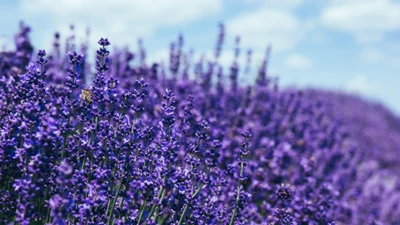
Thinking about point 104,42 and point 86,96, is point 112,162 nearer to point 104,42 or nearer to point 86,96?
point 86,96

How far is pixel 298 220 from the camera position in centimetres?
700

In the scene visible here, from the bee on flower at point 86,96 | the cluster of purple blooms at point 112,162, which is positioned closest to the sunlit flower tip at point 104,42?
the cluster of purple blooms at point 112,162

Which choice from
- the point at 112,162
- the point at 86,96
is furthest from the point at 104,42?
the point at 112,162

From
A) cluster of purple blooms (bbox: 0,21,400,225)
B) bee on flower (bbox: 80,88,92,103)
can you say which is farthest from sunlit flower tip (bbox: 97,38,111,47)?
bee on flower (bbox: 80,88,92,103)

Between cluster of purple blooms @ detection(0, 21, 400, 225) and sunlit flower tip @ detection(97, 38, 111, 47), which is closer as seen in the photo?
cluster of purple blooms @ detection(0, 21, 400, 225)

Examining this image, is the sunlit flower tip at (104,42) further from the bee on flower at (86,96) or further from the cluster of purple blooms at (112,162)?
the bee on flower at (86,96)

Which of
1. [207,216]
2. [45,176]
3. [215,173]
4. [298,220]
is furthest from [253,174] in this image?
[45,176]

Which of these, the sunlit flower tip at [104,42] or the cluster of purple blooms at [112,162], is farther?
the sunlit flower tip at [104,42]

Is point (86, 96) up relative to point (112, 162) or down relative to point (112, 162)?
up

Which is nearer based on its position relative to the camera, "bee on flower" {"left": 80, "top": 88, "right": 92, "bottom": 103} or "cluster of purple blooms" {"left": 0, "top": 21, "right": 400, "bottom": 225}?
"cluster of purple blooms" {"left": 0, "top": 21, "right": 400, "bottom": 225}

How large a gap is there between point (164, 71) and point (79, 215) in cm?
1032

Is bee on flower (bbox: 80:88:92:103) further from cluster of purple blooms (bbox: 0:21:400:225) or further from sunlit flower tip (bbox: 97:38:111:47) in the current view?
sunlit flower tip (bbox: 97:38:111:47)

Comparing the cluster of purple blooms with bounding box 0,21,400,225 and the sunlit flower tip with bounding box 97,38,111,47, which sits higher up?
the sunlit flower tip with bounding box 97,38,111,47

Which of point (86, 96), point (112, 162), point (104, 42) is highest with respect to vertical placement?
point (104, 42)
